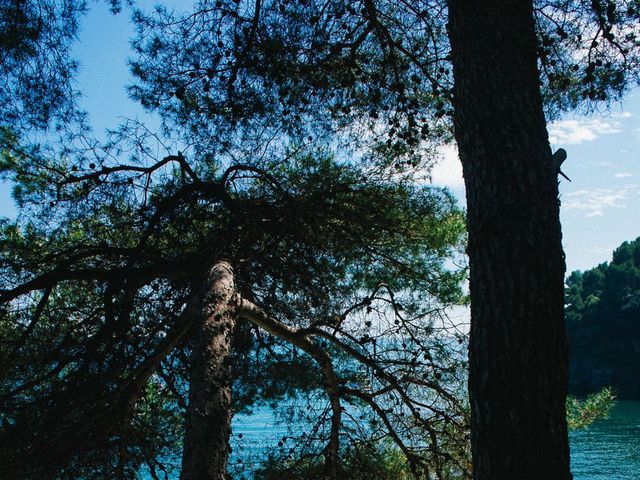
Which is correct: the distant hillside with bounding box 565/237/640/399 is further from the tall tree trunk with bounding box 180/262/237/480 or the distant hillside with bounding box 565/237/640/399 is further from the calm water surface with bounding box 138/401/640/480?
the tall tree trunk with bounding box 180/262/237/480

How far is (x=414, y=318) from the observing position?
3.57 m

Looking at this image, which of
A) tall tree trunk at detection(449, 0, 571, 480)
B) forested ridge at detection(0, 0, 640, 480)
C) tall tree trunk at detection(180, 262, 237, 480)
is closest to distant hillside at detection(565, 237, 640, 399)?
forested ridge at detection(0, 0, 640, 480)

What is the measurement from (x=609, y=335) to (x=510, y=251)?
112ft

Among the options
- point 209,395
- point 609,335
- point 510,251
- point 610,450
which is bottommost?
point 610,450

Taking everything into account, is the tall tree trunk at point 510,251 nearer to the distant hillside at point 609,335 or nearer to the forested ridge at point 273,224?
the forested ridge at point 273,224

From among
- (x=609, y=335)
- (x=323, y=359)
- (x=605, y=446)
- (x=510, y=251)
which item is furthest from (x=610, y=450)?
(x=510, y=251)

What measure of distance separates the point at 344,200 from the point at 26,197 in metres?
1.94

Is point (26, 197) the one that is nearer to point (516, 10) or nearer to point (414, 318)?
point (414, 318)

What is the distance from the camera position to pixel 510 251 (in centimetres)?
203

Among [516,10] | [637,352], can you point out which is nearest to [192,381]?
[516,10]

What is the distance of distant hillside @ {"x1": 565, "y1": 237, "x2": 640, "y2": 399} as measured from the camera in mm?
31578

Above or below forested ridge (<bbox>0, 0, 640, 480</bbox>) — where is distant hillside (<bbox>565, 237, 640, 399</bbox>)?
above

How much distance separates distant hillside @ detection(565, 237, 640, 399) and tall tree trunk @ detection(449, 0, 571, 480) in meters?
30.8

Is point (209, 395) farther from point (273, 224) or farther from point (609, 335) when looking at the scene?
point (609, 335)
